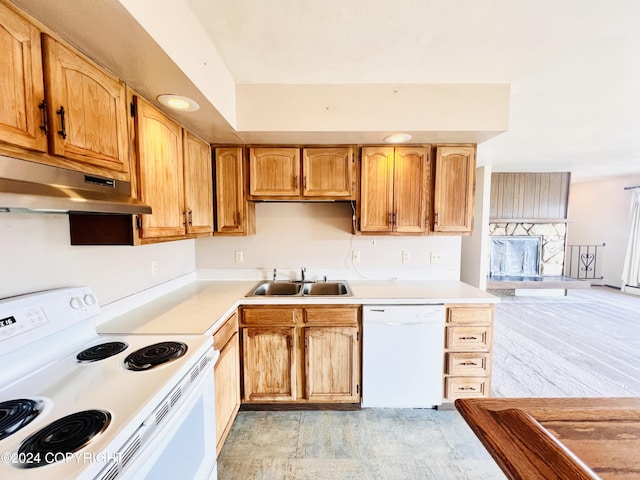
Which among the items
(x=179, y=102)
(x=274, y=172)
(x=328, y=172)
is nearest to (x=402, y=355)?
(x=328, y=172)

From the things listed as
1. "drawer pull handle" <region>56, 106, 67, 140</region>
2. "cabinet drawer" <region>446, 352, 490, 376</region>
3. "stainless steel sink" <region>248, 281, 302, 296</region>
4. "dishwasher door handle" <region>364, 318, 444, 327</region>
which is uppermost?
"drawer pull handle" <region>56, 106, 67, 140</region>

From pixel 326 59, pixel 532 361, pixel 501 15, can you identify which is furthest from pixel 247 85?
pixel 532 361

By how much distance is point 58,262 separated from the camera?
134cm

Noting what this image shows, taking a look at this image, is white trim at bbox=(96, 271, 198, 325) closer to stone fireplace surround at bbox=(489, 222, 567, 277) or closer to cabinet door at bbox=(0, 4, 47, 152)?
cabinet door at bbox=(0, 4, 47, 152)

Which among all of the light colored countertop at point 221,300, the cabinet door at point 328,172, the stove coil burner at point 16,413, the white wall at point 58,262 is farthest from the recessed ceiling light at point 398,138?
the stove coil burner at point 16,413

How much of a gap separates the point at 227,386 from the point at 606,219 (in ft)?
28.5

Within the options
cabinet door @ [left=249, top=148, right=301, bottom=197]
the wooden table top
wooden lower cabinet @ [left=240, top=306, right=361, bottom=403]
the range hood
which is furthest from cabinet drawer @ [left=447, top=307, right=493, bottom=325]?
the range hood

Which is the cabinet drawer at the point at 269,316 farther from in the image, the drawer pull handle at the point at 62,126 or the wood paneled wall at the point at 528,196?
the wood paneled wall at the point at 528,196

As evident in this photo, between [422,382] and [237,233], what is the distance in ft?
6.35

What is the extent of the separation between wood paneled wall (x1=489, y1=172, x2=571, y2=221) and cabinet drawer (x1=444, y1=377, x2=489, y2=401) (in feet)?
14.8

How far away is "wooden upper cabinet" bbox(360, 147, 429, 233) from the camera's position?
2.26m

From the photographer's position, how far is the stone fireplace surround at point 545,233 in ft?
18.5

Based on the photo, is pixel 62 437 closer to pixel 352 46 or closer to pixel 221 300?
pixel 221 300

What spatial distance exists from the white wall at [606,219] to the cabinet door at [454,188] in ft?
17.2
